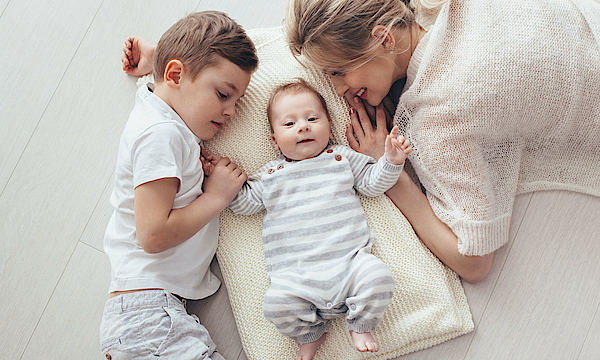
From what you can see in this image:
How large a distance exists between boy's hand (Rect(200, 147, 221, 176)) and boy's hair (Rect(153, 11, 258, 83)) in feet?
0.68

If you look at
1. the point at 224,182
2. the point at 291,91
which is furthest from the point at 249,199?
the point at 291,91

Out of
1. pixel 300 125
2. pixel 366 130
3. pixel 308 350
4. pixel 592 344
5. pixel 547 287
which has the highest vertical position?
pixel 300 125

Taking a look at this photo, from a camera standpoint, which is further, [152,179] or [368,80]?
[368,80]

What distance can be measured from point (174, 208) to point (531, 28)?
2.84 ft

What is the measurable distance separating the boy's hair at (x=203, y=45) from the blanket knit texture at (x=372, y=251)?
0.47 ft

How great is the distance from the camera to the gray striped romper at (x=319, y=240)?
2.96ft

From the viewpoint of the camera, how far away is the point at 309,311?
35.9 inches

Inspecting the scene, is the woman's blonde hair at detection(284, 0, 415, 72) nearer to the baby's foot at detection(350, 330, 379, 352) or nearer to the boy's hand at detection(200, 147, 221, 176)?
the boy's hand at detection(200, 147, 221, 176)

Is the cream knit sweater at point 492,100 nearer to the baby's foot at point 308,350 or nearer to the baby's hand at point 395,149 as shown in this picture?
the baby's hand at point 395,149

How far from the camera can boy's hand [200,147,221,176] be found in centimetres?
103

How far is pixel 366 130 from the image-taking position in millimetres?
1052

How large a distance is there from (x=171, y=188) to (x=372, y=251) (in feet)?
1.63

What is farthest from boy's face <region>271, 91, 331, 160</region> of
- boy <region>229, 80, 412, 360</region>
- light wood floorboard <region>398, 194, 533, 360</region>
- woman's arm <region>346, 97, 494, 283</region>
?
light wood floorboard <region>398, 194, 533, 360</region>

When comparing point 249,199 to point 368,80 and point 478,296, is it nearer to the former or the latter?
point 368,80
